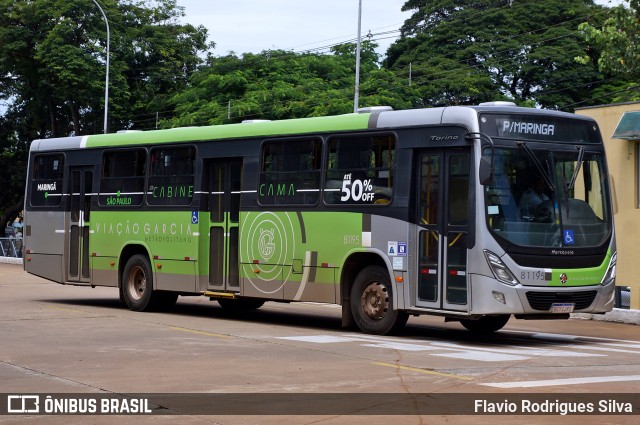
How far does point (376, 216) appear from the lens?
16.8 m

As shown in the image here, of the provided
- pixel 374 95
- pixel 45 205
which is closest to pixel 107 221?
pixel 45 205

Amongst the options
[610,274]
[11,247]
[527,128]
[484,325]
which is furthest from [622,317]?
[11,247]

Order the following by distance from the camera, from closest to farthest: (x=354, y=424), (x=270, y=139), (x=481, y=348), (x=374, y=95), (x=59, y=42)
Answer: (x=354, y=424) < (x=481, y=348) < (x=270, y=139) < (x=374, y=95) < (x=59, y=42)

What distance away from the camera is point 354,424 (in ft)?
30.2

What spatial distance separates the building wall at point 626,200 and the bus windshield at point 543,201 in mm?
8920

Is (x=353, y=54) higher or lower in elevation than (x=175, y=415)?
higher

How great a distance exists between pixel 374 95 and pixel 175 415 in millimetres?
42712

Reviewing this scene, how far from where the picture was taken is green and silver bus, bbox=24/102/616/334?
1548cm

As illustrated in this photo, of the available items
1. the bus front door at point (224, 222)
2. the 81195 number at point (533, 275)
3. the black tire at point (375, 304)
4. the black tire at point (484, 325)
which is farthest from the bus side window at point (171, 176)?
the 81195 number at point (533, 275)

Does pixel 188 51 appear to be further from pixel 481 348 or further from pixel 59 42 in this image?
pixel 481 348

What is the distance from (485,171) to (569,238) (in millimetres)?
1634

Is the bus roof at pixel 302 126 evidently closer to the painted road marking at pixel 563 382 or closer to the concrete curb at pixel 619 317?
the painted road marking at pixel 563 382

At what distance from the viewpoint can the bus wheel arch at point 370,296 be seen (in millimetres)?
16672

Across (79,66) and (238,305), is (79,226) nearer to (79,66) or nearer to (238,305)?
(238,305)
